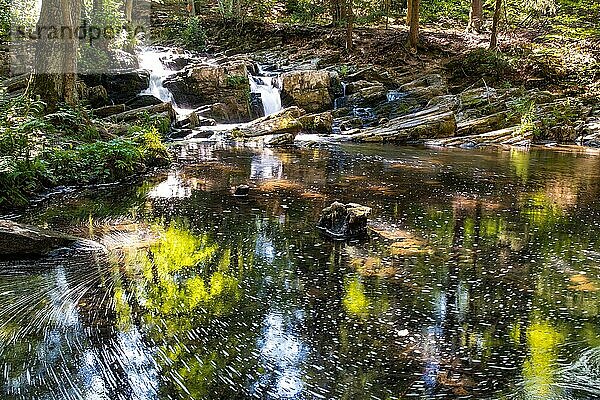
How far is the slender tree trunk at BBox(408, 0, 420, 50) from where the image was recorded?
24328mm

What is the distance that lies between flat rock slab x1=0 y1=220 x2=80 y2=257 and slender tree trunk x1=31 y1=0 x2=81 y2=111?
6632 mm

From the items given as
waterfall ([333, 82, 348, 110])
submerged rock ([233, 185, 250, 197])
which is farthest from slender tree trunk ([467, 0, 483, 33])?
submerged rock ([233, 185, 250, 197])

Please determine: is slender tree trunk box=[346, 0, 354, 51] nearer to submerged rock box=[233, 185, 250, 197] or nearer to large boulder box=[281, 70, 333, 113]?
large boulder box=[281, 70, 333, 113]

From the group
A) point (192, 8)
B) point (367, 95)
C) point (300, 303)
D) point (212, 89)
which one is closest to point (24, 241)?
point (300, 303)

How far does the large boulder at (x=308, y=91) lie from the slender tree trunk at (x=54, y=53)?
41.7ft

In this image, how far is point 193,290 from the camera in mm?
4387

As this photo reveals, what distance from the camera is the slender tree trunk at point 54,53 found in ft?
35.3

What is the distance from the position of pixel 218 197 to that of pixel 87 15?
50.8ft

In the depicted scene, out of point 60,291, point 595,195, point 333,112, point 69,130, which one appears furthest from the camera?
point 333,112

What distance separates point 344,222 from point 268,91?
717 inches

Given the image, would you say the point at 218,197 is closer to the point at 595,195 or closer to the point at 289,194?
the point at 289,194

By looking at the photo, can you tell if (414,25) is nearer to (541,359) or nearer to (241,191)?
(241,191)

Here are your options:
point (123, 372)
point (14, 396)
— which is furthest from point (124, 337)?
point (14, 396)

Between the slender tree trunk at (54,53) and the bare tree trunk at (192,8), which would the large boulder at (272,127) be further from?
the bare tree trunk at (192,8)
